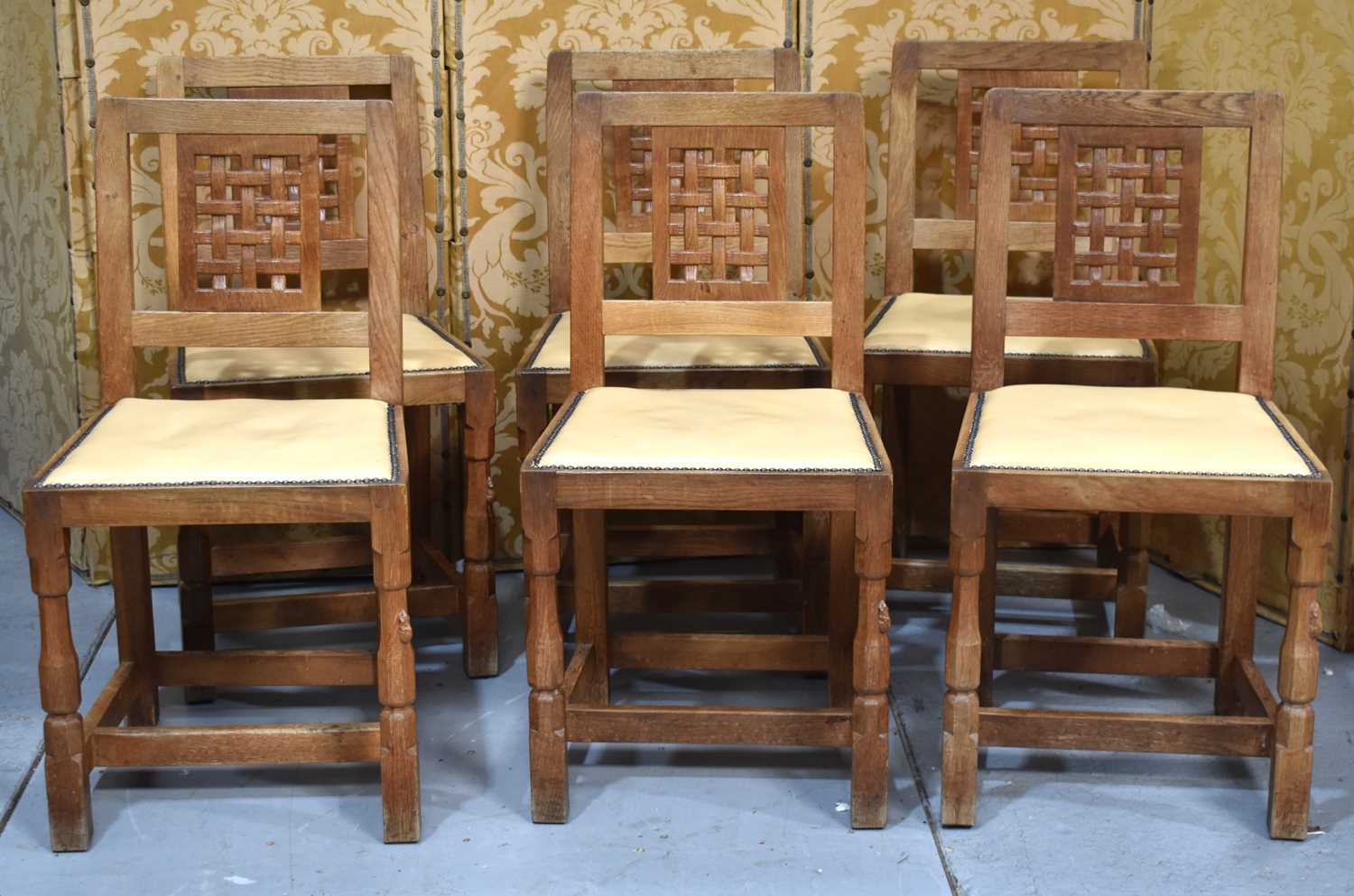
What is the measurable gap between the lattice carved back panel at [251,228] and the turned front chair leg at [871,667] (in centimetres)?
93

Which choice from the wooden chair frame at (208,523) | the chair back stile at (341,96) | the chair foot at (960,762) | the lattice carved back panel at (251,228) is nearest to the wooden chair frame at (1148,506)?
the chair foot at (960,762)

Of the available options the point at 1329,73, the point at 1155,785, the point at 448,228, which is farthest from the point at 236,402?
the point at 1329,73

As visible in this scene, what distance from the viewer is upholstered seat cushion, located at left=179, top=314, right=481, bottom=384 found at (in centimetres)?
294

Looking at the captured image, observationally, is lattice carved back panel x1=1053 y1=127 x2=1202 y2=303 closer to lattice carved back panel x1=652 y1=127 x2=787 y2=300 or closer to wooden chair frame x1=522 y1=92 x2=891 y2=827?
wooden chair frame x1=522 y1=92 x2=891 y2=827

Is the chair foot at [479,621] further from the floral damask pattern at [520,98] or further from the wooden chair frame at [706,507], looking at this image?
the floral damask pattern at [520,98]

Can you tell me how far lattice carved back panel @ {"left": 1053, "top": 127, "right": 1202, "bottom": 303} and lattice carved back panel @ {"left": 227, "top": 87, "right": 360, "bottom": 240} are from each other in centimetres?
129

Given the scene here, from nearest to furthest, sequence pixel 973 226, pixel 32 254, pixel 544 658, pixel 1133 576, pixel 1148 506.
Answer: pixel 1148 506 < pixel 544 658 < pixel 1133 576 < pixel 973 226 < pixel 32 254

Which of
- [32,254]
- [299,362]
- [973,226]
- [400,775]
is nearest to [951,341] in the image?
[973,226]

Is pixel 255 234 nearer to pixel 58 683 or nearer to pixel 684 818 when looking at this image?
pixel 58 683

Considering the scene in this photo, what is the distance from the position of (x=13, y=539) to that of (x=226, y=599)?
0.95m

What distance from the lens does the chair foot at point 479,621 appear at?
10.0 ft

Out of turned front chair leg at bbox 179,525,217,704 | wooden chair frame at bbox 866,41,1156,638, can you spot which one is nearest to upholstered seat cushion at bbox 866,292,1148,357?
wooden chair frame at bbox 866,41,1156,638

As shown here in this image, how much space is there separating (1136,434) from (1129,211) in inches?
17.5

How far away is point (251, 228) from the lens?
2.69 m
